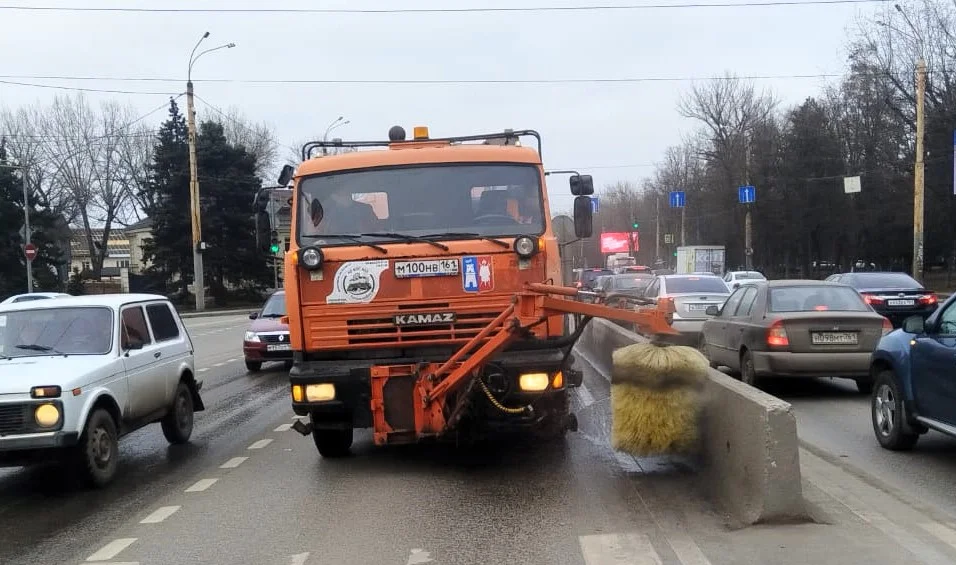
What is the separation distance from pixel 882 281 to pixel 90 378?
17384mm

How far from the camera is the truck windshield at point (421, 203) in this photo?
25.6 feet

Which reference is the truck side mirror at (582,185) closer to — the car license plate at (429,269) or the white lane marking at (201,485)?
the car license plate at (429,269)

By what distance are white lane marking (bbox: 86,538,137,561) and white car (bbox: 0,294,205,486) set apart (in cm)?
153

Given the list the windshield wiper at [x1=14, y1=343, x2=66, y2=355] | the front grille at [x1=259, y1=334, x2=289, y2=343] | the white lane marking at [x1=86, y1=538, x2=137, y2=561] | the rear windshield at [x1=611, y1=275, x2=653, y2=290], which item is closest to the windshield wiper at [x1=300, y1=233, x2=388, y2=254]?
the windshield wiper at [x1=14, y1=343, x2=66, y2=355]

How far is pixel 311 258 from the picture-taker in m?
7.47

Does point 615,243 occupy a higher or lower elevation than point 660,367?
higher

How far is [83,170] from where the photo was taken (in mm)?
68438

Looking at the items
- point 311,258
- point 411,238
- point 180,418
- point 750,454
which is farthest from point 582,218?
point 180,418

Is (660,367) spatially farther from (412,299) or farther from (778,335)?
(778,335)

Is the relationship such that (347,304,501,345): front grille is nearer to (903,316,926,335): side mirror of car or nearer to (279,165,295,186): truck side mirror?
(279,165,295,186): truck side mirror

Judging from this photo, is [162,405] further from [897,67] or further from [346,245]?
[897,67]

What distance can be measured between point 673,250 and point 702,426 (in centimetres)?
8646

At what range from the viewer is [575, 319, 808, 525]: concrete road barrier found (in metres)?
5.56

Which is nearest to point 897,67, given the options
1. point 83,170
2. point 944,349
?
point 944,349
